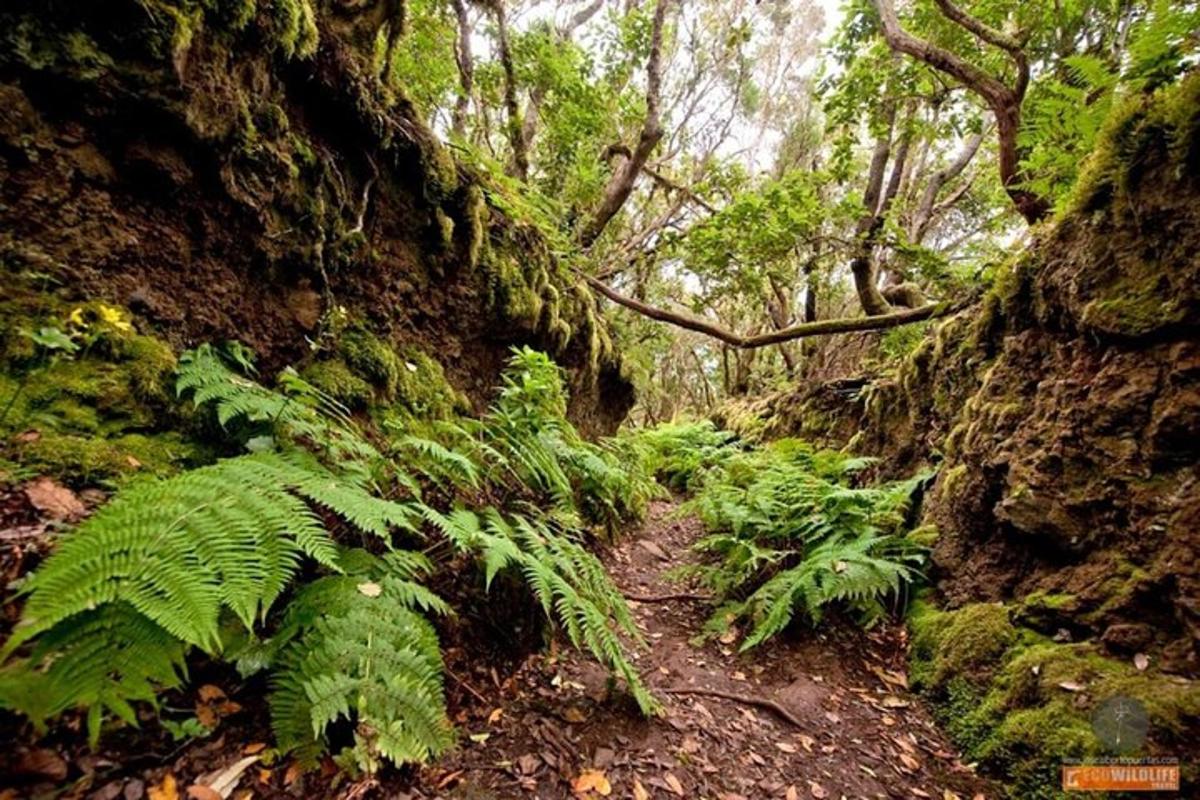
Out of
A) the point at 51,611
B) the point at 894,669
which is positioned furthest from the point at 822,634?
the point at 51,611

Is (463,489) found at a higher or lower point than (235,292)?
lower

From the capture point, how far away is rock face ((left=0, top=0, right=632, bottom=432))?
1979mm

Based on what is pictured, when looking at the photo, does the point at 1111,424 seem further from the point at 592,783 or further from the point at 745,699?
the point at 592,783

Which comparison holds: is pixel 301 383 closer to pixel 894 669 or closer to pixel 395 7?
pixel 395 7

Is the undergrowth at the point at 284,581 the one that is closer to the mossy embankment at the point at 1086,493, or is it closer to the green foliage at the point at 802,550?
the green foliage at the point at 802,550

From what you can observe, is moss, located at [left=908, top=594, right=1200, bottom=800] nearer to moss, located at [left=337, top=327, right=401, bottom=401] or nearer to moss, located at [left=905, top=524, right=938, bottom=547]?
moss, located at [left=905, top=524, right=938, bottom=547]

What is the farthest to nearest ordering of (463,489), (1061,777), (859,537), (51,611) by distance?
(859,537), (463,489), (1061,777), (51,611)

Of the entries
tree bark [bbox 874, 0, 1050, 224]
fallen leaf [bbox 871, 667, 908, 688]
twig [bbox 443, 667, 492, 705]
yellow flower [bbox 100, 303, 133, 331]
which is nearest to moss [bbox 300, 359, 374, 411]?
yellow flower [bbox 100, 303, 133, 331]

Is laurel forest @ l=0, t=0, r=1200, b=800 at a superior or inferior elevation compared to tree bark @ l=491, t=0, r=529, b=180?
inferior

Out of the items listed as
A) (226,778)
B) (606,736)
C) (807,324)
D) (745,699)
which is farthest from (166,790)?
(807,324)

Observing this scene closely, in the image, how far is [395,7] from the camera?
3627 mm

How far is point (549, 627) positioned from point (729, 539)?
7.32 ft

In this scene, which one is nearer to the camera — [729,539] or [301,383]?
[301,383]

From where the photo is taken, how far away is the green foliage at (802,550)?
3562mm
